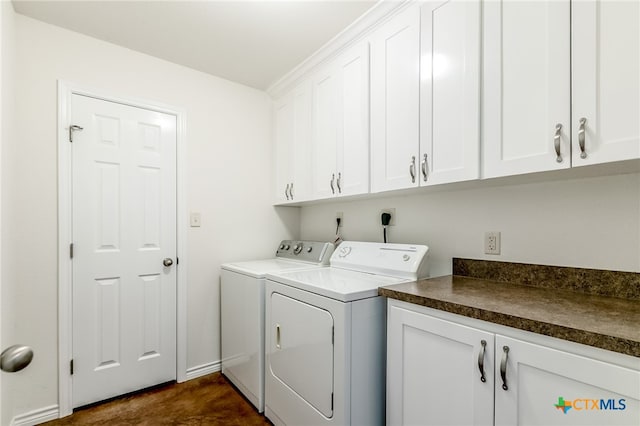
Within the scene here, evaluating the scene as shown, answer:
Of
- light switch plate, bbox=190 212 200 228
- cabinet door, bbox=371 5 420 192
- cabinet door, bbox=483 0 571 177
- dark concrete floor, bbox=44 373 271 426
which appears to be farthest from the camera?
light switch plate, bbox=190 212 200 228

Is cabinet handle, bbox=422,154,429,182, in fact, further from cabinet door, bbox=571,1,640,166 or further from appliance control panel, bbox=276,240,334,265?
appliance control panel, bbox=276,240,334,265

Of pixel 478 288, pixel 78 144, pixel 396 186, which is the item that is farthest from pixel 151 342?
pixel 478 288

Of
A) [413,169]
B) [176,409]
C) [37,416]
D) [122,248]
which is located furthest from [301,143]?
[37,416]

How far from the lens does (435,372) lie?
1193 mm

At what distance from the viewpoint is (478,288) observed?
1403 mm

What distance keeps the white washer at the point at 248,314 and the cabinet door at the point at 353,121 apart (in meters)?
0.59

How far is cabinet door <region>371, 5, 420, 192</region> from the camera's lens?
1.61m

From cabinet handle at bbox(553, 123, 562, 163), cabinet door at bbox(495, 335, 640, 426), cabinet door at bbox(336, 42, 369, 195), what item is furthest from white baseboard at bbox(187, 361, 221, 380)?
cabinet handle at bbox(553, 123, 562, 163)

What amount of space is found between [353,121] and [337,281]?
100cm

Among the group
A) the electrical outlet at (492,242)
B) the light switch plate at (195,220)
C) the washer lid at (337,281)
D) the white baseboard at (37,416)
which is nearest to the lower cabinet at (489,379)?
the washer lid at (337,281)

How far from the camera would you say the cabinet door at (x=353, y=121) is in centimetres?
188

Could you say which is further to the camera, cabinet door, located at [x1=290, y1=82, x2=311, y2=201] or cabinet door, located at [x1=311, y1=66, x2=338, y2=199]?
cabinet door, located at [x1=290, y1=82, x2=311, y2=201]

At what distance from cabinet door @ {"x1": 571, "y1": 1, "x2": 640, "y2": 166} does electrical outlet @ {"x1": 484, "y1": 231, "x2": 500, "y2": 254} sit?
0.59m

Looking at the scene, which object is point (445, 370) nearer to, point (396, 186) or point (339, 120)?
point (396, 186)
